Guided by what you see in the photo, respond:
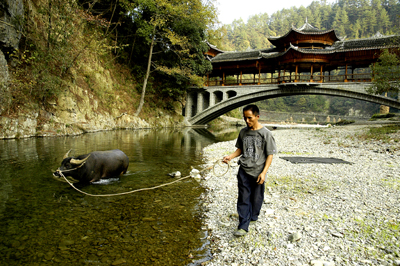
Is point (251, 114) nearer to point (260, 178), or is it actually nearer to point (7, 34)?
point (260, 178)

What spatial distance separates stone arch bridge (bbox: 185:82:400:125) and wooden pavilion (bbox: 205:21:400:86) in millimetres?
799

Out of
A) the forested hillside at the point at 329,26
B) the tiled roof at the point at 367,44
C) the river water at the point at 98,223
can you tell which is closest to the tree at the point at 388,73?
the tiled roof at the point at 367,44

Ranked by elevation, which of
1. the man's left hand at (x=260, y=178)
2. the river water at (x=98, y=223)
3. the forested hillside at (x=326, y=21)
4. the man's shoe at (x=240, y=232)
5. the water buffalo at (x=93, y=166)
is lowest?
the river water at (x=98, y=223)

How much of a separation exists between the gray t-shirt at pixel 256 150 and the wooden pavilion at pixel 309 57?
71.0ft

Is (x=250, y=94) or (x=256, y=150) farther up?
(x=250, y=94)

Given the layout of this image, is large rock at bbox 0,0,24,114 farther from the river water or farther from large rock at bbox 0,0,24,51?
the river water

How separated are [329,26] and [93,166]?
101374mm

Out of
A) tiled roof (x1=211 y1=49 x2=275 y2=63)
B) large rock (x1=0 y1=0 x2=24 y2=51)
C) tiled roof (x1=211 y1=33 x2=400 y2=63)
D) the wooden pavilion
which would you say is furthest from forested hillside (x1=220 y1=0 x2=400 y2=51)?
large rock (x1=0 y1=0 x2=24 y2=51)

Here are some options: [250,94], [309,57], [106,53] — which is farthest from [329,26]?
[106,53]

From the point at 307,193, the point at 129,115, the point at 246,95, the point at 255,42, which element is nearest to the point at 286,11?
the point at 255,42

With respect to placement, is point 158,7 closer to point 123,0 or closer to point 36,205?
point 123,0

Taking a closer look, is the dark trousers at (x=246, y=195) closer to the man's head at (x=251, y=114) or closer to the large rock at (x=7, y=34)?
the man's head at (x=251, y=114)

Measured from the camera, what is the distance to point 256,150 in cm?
332

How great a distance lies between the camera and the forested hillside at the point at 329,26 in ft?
211
